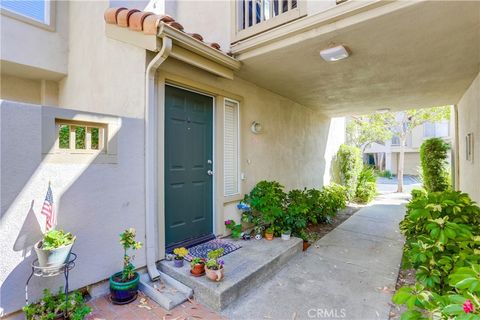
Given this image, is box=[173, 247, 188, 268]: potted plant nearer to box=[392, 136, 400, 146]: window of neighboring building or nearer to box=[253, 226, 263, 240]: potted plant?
box=[253, 226, 263, 240]: potted plant

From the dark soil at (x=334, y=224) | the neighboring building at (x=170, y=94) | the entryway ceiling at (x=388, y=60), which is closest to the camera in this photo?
the neighboring building at (x=170, y=94)

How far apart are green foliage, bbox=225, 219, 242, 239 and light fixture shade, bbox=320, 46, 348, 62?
9.88 feet

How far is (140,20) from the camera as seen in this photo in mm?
2979

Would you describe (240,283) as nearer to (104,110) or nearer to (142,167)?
(142,167)

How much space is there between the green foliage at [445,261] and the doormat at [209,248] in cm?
232

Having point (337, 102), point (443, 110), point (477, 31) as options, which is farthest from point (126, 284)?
point (443, 110)

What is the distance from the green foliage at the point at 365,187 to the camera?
9.01 metres

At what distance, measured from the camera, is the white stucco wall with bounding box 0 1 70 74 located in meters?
4.27

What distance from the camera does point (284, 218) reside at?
14.6ft

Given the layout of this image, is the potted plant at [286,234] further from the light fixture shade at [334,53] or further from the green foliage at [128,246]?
the light fixture shade at [334,53]

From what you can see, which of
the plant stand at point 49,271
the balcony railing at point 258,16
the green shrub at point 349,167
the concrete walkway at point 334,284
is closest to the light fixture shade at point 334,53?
the balcony railing at point 258,16

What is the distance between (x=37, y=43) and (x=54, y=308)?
4.73 meters

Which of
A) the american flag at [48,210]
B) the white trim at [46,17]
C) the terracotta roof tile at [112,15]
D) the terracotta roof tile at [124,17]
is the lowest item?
the american flag at [48,210]

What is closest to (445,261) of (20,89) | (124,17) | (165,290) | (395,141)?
(165,290)
